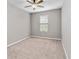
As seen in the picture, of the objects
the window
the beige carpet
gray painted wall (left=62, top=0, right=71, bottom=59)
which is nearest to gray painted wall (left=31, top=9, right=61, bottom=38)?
the window

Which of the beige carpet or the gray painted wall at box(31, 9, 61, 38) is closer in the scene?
the beige carpet

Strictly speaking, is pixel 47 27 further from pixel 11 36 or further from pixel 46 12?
pixel 11 36

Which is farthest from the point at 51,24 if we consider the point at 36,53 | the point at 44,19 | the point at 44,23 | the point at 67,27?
the point at 67,27

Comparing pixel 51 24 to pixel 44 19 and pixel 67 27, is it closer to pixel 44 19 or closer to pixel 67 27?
pixel 44 19

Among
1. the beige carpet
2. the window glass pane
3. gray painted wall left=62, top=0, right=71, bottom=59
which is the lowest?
the beige carpet

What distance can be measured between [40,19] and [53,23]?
1345mm

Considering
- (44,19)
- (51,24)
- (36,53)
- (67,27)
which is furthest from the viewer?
(44,19)

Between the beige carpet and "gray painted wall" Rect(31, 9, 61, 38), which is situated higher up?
"gray painted wall" Rect(31, 9, 61, 38)

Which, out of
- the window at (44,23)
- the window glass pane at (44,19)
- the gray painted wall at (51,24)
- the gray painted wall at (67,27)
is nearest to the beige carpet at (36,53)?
the gray painted wall at (67,27)

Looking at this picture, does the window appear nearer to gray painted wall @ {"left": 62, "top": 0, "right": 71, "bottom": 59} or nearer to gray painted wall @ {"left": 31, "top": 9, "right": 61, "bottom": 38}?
gray painted wall @ {"left": 31, "top": 9, "right": 61, "bottom": 38}

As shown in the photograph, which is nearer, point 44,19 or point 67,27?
point 67,27

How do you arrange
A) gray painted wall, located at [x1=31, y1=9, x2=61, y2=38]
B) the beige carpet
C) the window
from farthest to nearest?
the window → gray painted wall, located at [x1=31, y1=9, x2=61, y2=38] → the beige carpet
